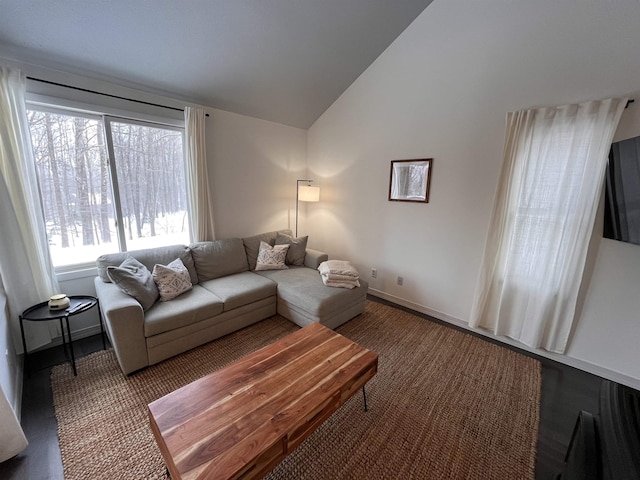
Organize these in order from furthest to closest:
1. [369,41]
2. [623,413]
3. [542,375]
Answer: [369,41] → [542,375] → [623,413]

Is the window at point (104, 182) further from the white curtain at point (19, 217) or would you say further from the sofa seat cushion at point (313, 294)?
the sofa seat cushion at point (313, 294)

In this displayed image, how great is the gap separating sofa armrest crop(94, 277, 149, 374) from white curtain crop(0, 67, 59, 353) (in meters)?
0.59

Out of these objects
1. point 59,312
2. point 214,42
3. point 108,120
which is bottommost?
point 59,312

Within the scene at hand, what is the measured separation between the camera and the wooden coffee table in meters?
1.01

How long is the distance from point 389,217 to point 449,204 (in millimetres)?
730

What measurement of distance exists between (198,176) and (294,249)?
1.46 m

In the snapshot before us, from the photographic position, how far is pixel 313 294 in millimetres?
2535

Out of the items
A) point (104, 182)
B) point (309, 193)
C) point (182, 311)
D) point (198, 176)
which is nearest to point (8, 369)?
point (182, 311)

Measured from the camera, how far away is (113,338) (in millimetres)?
1879

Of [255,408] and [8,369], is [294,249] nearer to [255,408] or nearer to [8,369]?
[255,408]

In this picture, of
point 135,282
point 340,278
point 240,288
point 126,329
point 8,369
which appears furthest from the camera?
point 340,278

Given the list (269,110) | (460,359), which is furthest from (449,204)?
(269,110)

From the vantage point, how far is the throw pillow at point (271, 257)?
10.5 feet

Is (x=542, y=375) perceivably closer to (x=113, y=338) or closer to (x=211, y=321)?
(x=211, y=321)
